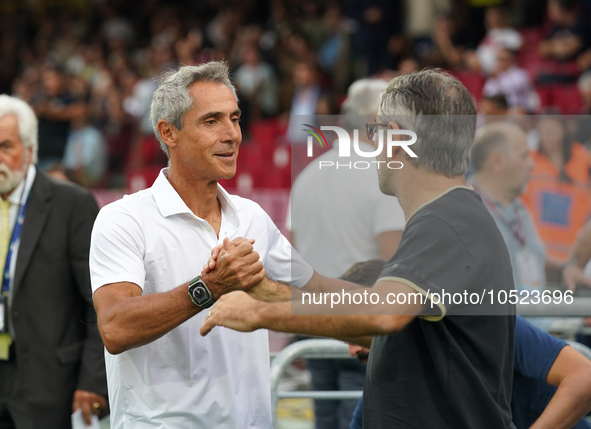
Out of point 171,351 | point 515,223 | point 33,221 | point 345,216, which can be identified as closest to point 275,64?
point 515,223

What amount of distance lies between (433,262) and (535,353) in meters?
0.80

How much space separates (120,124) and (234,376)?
34.2 feet

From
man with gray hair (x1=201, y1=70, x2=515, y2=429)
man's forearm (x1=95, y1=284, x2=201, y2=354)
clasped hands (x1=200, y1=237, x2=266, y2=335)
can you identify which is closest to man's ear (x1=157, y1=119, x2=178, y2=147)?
clasped hands (x1=200, y1=237, x2=266, y2=335)

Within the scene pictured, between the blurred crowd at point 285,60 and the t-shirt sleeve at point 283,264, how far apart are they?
5592mm

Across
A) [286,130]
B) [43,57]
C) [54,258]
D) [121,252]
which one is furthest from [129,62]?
[121,252]

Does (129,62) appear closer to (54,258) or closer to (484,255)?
(54,258)

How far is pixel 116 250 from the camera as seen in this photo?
2.21 m

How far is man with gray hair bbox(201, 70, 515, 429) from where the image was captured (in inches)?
70.6

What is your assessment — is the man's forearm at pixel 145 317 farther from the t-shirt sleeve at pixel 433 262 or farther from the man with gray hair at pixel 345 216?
the man with gray hair at pixel 345 216

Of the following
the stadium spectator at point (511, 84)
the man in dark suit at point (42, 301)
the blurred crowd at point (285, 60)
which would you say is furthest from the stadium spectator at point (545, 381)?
the stadium spectator at point (511, 84)

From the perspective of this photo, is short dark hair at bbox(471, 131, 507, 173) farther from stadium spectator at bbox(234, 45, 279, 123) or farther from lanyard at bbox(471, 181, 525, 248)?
stadium spectator at bbox(234, 45, 279, 123)

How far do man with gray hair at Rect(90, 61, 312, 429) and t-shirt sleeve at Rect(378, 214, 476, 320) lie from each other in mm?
549

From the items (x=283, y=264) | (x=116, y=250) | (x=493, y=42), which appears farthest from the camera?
(x=493, y=42)

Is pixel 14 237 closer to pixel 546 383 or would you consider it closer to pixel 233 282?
pixel 233 282
